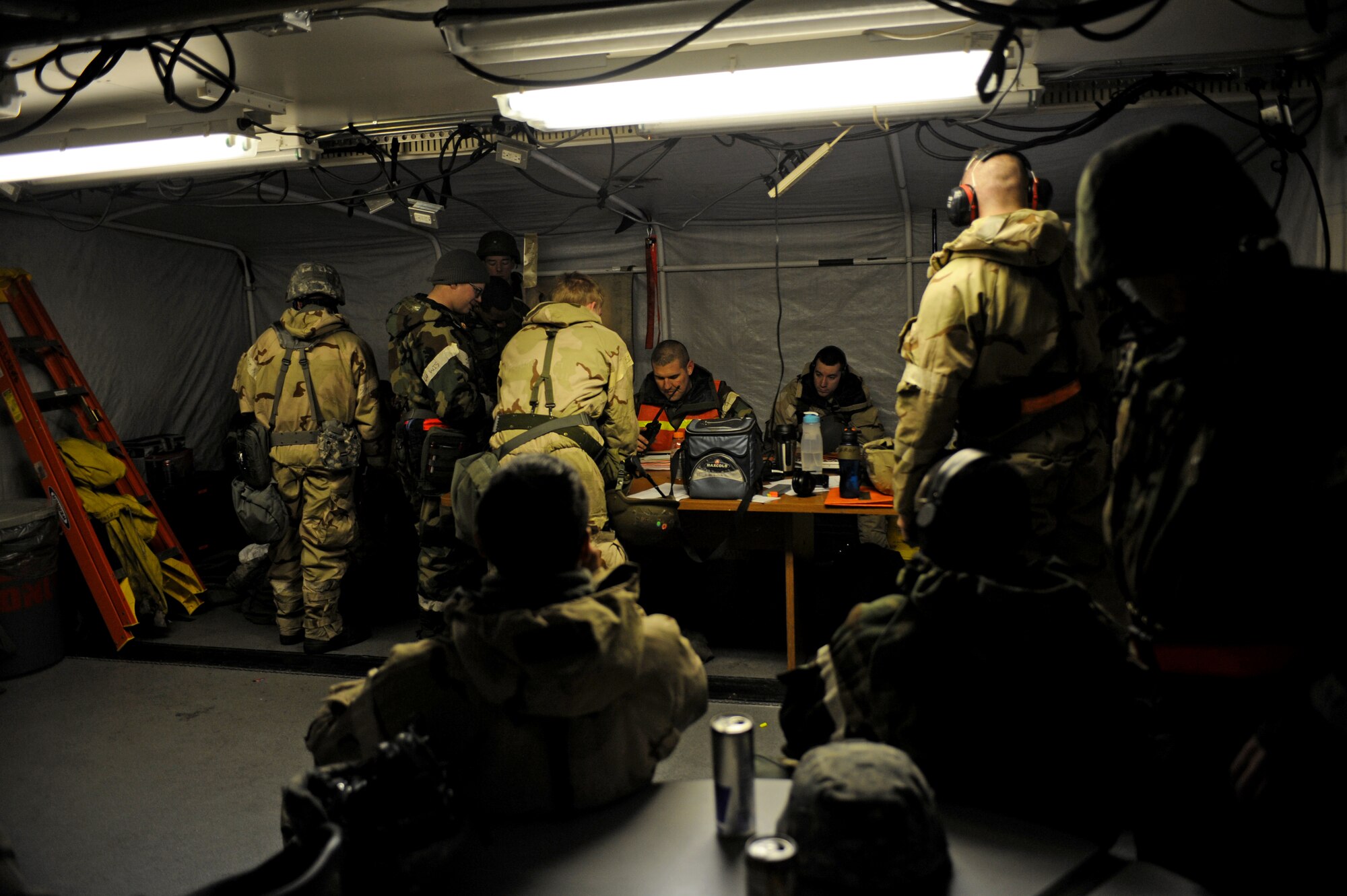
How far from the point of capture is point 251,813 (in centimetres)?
306

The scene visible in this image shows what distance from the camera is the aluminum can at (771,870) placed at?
1.06 metres

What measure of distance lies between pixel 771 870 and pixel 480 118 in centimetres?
326

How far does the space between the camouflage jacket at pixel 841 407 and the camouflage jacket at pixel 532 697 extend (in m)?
4.39

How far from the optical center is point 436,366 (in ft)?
14.8

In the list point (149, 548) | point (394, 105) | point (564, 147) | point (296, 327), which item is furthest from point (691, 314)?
point (149, 548)

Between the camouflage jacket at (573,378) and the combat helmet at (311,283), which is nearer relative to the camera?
the camouflage jacket at (573,378)

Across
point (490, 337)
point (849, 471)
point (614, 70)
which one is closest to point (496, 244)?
point (490, 337)

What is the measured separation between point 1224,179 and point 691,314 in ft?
17.3

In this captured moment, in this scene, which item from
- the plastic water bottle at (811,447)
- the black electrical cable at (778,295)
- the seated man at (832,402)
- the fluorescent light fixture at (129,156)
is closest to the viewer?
the fluorescent light fixture at (129,156)

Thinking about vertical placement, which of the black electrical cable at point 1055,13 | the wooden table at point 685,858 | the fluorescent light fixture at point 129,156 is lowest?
the wooden table at point 685,858

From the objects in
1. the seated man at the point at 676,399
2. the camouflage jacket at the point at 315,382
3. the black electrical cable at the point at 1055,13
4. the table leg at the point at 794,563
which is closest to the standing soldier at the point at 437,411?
the camouflage jacket at the point at 315,382

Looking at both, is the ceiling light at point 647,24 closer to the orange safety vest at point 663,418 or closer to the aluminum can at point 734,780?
the aluminum can at point 734,780

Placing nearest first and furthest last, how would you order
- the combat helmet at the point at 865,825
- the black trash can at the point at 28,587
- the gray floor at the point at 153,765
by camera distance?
1. the combat helmet at the point at 865,825
2. the gray floor at the point at 153,765
3. the black trash can at the point at 28,587

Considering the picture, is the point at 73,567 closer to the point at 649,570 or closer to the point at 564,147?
the point at 649,570
